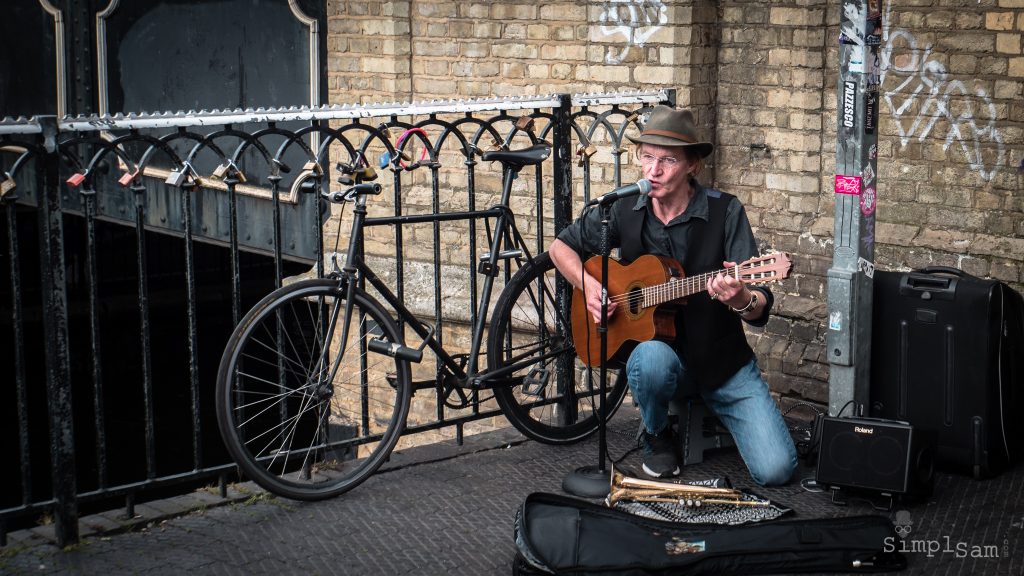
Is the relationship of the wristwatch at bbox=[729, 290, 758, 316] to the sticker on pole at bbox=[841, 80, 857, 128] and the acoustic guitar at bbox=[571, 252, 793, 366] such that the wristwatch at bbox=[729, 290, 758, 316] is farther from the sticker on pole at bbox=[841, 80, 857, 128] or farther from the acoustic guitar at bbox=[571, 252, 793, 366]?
the sticker on pole at bbox=[841, 80, 857, 128]

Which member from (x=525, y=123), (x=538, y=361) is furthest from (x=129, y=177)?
(x=538, y=361)

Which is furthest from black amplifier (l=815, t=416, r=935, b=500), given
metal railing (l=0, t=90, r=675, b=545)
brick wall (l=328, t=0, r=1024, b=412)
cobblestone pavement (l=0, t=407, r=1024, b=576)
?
brick wall (l=328, t=0, r=1024, b=412)

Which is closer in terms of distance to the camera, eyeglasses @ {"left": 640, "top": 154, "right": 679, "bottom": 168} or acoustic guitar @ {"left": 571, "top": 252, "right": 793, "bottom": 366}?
acoustic guitar @ {"left": 571, "top": 252, "right": 793, "bottom": 366}

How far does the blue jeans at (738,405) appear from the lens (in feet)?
18.6

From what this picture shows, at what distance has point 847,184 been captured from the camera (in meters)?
5.71

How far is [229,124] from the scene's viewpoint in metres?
5.38

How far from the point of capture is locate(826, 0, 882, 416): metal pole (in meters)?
5.55

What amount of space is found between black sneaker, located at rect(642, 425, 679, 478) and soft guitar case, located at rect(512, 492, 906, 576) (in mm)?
820

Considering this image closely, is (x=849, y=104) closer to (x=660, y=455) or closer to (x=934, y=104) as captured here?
(x=934, y=104)

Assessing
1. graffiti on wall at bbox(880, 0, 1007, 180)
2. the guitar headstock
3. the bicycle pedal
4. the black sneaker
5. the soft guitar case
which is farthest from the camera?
graffiti on wall at bbox(880, 0, 1007, 180)

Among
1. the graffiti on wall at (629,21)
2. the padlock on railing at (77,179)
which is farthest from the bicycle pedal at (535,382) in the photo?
the graffiti on wall at (629,21)

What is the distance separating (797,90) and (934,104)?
31.5 inches

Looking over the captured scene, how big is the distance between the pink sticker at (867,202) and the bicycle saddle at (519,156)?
1.40m

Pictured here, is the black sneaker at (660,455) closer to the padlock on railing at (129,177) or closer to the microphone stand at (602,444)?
the microphone stand at (602,444)
